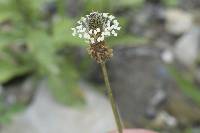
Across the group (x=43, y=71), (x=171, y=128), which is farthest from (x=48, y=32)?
(x=171, y=128)

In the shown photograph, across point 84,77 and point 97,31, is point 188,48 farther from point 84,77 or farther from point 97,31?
point 97,31

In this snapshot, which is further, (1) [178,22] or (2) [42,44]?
(1) [178,22]

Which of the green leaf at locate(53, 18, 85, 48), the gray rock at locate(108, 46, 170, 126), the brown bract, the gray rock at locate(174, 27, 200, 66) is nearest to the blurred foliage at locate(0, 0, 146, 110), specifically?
the green leaf at locate(53, 18, 85, 48)

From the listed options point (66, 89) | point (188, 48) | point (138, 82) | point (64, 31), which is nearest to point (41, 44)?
point (64, 31)

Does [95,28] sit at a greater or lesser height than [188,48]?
lesser

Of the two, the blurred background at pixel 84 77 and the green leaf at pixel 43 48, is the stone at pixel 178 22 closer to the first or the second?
the blurred background at pixel 84 77

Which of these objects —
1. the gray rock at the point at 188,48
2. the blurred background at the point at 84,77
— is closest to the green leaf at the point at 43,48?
the blurred background at the point at 84,77

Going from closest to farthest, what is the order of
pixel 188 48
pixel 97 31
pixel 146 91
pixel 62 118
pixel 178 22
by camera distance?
pixel 97 31 < pixel 62 118 < pixel 146 91 < pixel 188 48 < pixel 178 22
